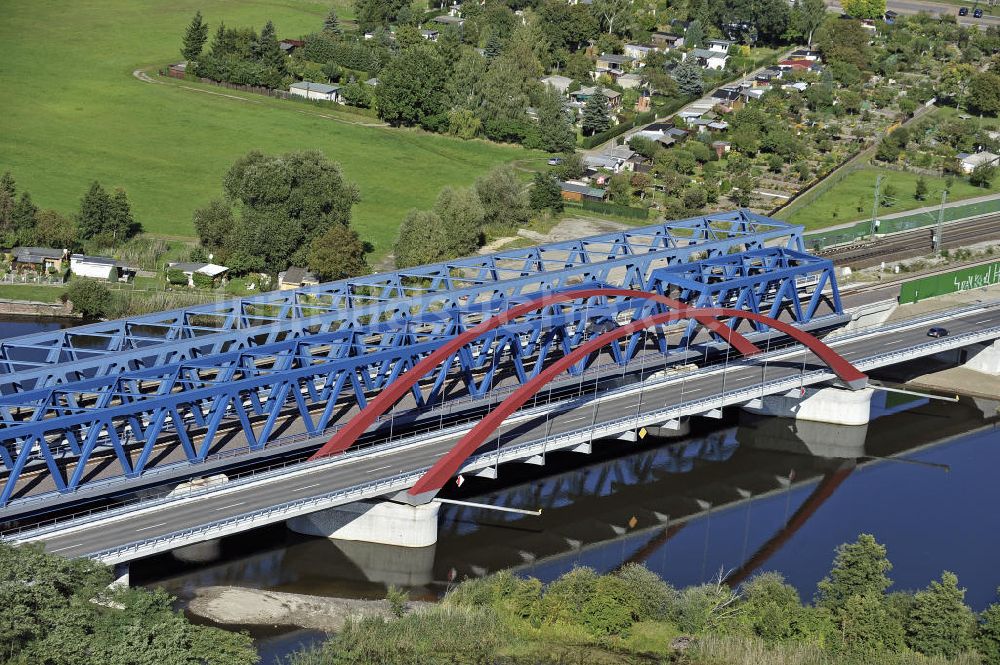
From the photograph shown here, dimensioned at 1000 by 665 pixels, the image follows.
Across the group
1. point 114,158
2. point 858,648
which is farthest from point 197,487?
point 114,158

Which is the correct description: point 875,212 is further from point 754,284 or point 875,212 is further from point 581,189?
point 754,284

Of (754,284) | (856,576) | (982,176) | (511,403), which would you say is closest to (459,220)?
(754,284)

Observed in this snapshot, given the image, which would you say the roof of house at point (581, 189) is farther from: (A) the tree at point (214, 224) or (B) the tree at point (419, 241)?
(A) the tree at point (214, 224)

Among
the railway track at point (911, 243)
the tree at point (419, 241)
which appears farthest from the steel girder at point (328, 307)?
the railway track at point (911, 243)

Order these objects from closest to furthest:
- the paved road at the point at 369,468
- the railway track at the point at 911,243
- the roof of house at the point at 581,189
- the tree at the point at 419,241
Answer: the paved road at the point at 369,468 < the tree at the point at 419,241 < the railway track at the point at 911,243 < the roof of house at the point at 581,189

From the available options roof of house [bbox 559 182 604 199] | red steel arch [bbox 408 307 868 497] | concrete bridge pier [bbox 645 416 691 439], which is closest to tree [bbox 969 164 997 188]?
roof of house [bbox 559 182 604 199]
